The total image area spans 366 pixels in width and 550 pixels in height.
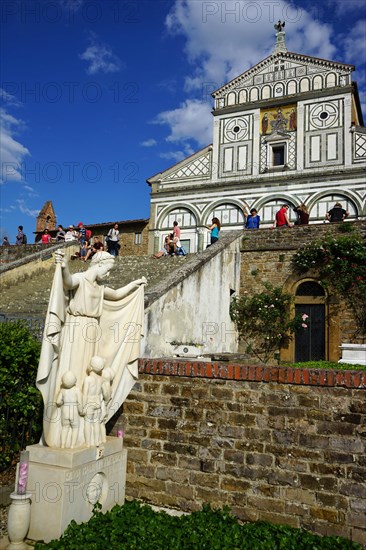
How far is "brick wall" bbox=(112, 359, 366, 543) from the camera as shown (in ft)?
15.5

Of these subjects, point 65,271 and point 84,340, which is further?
point 84,340

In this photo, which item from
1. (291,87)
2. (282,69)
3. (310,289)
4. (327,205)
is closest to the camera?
(310,289)

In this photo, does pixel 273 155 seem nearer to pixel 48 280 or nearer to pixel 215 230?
pixel 215 230

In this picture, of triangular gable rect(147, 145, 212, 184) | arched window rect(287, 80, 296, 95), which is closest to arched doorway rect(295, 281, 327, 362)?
triangular gable rect(147, 145, 212, 184)

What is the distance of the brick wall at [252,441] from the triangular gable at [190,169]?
18.7 m

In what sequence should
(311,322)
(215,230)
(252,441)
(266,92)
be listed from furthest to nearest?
(266,92), (215,230), (311,322), (252,441)

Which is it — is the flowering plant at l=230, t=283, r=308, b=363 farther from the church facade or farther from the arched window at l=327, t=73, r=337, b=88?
the arched window at l=327, t=73, r=337, b=88

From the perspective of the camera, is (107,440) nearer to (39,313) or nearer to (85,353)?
(85,353)

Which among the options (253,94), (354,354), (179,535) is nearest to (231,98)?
(253,94)

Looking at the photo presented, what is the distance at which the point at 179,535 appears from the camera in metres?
4.28

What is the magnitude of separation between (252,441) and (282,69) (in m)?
22.0

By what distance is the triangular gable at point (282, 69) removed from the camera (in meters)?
21.3

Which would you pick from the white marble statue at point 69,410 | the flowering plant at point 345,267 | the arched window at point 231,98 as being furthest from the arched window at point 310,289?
the arched window at point 231,98

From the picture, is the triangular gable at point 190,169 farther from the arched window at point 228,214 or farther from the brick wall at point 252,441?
the brick wall at point 252,441
